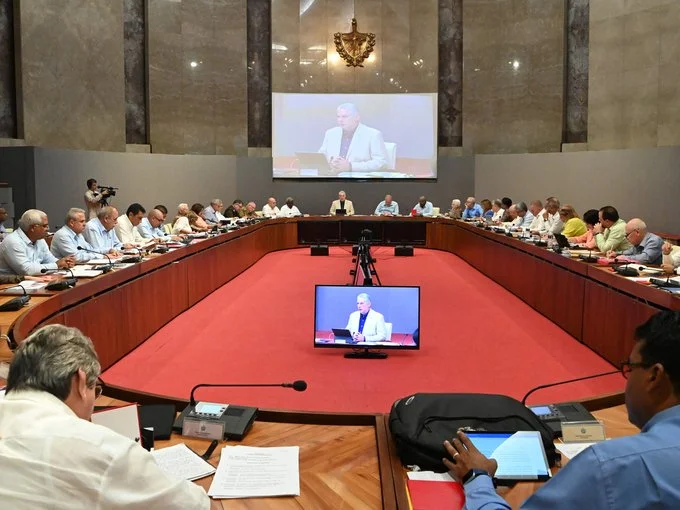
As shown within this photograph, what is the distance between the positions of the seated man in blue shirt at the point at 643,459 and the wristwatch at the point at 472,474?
0.40m

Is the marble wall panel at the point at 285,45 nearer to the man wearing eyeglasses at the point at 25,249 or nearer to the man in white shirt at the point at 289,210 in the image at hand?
the man in white shirt at the point at 289,210

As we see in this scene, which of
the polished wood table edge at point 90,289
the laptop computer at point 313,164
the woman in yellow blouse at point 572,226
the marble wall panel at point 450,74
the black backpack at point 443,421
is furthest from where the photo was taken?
the marble wall panel at point 450,74

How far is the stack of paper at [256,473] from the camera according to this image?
5.84 feet

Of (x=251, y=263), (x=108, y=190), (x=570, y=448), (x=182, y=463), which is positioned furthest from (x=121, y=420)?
(x=108, y=190)

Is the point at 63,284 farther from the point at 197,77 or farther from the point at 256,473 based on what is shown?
the point at 197,77

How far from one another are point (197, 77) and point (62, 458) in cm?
1415

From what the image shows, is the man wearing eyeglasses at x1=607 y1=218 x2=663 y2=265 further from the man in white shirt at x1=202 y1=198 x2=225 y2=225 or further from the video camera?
the man in white shirt at x1=202 y1=198 x2=225 y2=225

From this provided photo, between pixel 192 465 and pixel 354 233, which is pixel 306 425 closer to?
pixel 192 465

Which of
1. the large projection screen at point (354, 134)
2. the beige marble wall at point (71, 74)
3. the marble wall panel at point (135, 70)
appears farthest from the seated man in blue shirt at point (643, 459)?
the large projection screen at point (354, 134)

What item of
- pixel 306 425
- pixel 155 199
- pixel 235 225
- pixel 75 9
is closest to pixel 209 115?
pixel 155 199

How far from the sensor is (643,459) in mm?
1106

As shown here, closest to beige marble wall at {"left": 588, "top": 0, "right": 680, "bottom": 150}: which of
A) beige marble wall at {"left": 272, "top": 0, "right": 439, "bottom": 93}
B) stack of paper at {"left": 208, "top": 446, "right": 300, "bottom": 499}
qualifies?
beige marble wall at {"left": 272, "top": 0, "right": 439, "bottom": 93}

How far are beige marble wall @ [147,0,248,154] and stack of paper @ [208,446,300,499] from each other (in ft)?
41.7

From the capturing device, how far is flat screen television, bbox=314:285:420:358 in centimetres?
457
